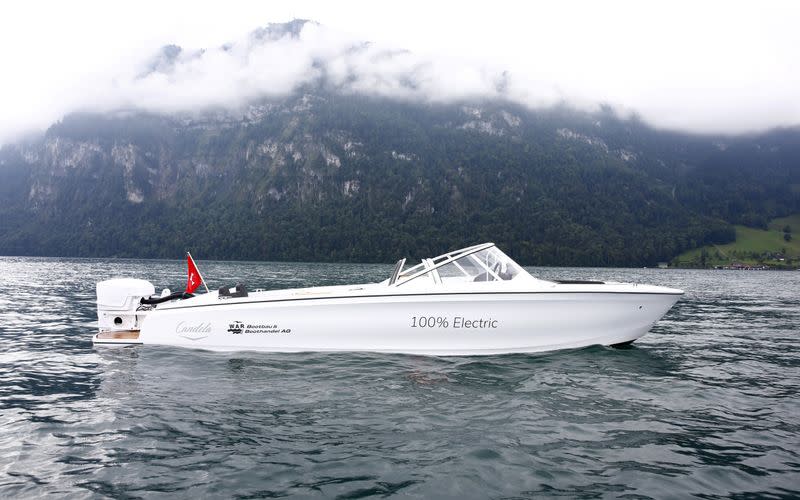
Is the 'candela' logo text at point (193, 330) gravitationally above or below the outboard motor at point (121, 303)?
below

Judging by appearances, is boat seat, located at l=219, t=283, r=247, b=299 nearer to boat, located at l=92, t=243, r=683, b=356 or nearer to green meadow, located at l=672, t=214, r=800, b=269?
boat, located at l=92, t=243, r=683, b=356

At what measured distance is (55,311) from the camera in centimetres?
1816

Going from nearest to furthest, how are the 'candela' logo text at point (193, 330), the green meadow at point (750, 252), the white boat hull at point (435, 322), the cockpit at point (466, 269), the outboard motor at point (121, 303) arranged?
the white boat hull at point (435, 322), the cockpit at point (466, 269), the 'candela' logo text at point (193, 330), the outboard motor at point (121, 303), the green meadow at point (750, 252)

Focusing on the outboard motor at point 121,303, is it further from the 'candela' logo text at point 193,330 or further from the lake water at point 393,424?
the 'candela' logo text at point 193,330

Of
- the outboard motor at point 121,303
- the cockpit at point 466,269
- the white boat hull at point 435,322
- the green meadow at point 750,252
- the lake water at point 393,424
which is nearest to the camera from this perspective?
the lake water at point 393,424

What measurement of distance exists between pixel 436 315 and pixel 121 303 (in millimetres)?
7338

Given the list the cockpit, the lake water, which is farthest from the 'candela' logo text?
the cockpit

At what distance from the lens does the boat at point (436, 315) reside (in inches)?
379

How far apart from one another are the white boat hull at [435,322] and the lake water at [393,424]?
30 cm

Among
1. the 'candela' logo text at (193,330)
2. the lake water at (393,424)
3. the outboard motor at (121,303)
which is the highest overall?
the outboard motor at (121,303)

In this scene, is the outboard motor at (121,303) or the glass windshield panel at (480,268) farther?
the outboard motor at (121,303)

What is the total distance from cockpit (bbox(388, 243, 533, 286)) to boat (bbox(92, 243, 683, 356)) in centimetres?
2

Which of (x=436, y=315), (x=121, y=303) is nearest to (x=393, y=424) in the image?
(x=436, y=315)

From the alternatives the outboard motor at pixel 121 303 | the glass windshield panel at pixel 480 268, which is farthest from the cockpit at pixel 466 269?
the outboard motor at pixel 121 303
